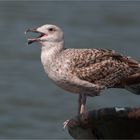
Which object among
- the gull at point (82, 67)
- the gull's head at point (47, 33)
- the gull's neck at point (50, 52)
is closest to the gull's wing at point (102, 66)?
the gull at point (82, 67)

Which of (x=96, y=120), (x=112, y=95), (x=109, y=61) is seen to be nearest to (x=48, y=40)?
(x=109, y=61)

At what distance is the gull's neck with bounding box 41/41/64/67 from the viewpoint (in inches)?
343

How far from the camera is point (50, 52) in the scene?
28.8 feet

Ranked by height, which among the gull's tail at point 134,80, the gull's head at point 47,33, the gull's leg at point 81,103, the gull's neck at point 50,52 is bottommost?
the gull's leg at point 81,103

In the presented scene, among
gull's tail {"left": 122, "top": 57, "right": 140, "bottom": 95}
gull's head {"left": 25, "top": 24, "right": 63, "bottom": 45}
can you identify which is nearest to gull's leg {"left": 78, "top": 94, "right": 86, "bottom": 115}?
gull's tail {"left": 122, "top": 57, "right": 140, "bottom": 95}

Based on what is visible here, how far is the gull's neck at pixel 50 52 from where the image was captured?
28.6ft

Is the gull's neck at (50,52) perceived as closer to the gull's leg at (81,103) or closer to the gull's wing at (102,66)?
the gull's wing at (102,66)

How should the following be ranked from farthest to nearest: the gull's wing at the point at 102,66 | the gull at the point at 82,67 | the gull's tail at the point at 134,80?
1. the gull's wing at the point at 102,66
2. the gull's tail at the point at 134,80
3. the gull at the point at 82,67

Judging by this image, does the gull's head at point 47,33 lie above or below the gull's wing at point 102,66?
above

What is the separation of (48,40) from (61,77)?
0.55 m

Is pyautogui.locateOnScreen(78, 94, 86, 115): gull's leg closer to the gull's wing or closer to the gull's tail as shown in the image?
the gull's wing

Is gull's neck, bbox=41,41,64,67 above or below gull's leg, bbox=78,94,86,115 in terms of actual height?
above

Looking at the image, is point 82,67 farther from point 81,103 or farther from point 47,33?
point 47,33

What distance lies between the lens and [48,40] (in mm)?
8820
